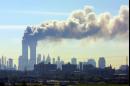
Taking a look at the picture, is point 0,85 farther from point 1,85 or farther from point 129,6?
point 129,6

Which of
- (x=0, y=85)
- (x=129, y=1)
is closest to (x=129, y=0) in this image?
(x=129, y=1)

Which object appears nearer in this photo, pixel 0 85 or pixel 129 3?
pixel 129 3

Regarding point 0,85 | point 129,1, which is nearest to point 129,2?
point 129,1

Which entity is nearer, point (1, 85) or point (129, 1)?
point (129, 1)

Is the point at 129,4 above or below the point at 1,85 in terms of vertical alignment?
above

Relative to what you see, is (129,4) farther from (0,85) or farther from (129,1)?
(0,85)

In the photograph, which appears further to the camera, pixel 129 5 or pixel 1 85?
pixel 1 85

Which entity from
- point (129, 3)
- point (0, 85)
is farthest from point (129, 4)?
point (0, 85)

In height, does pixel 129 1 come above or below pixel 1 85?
above
